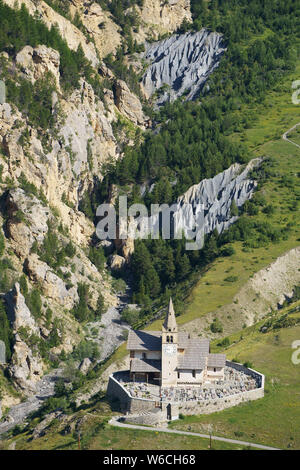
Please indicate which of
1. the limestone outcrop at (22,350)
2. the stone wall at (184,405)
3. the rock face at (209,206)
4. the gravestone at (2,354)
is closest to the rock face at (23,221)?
the limestone outcrop at (22,350)

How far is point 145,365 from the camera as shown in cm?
10669

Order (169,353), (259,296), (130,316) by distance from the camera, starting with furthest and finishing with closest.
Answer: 1. (130,316)
2. (259,296)
3. (169,353)

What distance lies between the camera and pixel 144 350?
10756cm

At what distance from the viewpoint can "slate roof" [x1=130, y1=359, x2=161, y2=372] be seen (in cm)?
10612

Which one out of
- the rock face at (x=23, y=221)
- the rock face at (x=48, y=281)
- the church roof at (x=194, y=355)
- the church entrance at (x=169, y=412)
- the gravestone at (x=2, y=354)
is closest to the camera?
the church entrance at (x=169, y=412)

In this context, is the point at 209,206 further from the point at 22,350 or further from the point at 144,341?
the point at 144,341

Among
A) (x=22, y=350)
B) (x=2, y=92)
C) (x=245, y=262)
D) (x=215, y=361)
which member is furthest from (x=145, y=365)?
(x=2, y=92)

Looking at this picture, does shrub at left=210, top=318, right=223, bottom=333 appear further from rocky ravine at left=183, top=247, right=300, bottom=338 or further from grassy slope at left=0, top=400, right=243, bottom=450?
grassy slope at left=0, top=400, right=243, bottom=450

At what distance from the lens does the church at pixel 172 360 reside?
105 metres

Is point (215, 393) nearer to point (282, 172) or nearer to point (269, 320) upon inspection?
point (269, 320)

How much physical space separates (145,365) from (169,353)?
12.1ft

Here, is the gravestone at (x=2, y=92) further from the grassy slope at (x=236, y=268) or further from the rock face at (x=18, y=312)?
the grassy slope at (x=236, y=268)

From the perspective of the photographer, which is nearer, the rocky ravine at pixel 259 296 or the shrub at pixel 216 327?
the shrub at pixel 216 327
